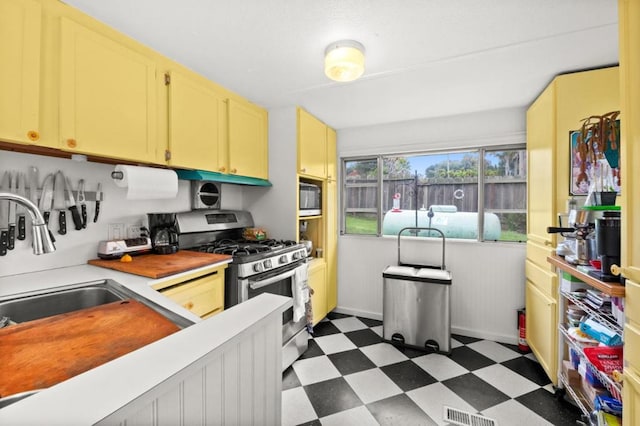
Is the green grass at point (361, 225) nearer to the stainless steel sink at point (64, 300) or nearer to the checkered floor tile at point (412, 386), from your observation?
the checkered floor tile at point (412, 386)

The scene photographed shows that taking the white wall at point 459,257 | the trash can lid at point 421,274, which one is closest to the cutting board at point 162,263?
the trash can lid at point 421,274

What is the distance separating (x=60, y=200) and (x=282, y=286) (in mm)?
1507

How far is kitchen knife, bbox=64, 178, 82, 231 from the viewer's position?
5.34ft

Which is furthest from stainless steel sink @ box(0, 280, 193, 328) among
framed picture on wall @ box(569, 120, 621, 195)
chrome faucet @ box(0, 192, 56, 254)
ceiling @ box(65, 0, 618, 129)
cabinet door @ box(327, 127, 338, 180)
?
cabinet door @ box(327, 127, 338, 180)

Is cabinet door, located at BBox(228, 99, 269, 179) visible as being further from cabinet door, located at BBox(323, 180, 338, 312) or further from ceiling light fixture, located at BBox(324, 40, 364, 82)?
ceiling light fixture, located at BBox(324, 40, 364, 82)

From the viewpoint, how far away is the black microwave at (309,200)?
8.84 feet

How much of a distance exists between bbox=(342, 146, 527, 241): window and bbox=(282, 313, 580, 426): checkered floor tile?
1.15m

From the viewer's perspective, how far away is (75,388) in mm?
472

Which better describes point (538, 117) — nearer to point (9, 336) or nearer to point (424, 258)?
point (424, 258)

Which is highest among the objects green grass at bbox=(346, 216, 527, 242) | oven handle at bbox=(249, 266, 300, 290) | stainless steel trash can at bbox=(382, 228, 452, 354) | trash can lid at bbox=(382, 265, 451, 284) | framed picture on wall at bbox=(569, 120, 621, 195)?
framed picture on wall at bbox=(569, 120, 621, 195)

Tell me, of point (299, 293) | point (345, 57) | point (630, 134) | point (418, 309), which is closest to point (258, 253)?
point (299, 293)

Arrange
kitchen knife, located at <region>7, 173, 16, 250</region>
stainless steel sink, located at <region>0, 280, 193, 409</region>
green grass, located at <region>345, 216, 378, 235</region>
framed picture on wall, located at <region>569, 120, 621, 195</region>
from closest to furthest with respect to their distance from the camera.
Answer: stainless steel sink, located at <region>0, 280, 193, 409</region>, framed picture on wall, located at <region>569, 120, 621, 195</region>, kitchen knife, located at <region>7, 173, 16, 250</region>, green grass, located at <region>345, 216, 378, 235</region>

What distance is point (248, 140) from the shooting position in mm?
2484

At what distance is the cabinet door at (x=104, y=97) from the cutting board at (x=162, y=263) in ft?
2.06
